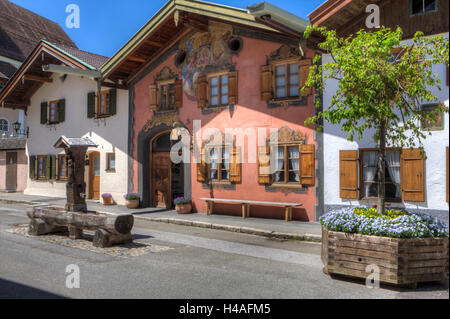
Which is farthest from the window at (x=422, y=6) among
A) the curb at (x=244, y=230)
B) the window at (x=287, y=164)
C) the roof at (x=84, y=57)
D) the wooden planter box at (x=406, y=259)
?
the roof at (x=84, y=57)

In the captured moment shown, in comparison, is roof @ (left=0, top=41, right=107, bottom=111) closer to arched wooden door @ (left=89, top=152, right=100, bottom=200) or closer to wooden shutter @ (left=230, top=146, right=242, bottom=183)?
arched wooden door @ (left=89, top=152, right=100, bottom=200)

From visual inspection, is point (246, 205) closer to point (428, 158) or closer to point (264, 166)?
point (264, 166)

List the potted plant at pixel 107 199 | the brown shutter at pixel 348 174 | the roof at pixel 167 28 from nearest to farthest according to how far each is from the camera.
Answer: the brown shutter at pixel 348 174 → the roof at pixel 167 28 → the potted plant at pixel 107 199

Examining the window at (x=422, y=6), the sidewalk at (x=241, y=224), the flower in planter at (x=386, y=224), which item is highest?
the window at (x=422, y=6)

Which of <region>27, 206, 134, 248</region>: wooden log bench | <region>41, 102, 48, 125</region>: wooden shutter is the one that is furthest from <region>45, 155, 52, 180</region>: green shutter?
<region>27, 206, 134, 248</region>: wooden log bench

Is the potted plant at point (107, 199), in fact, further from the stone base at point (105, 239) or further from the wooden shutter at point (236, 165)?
the stone base at point (105, 239)

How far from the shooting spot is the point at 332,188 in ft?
35.7

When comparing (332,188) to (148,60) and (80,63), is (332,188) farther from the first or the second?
(80,63)

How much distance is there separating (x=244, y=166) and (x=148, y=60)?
20.0 feet

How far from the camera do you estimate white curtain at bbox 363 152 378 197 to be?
10262mm

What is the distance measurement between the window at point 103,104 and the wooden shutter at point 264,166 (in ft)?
25.8

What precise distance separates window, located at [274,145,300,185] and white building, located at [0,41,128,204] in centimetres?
678

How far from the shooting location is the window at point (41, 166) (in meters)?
19.2
